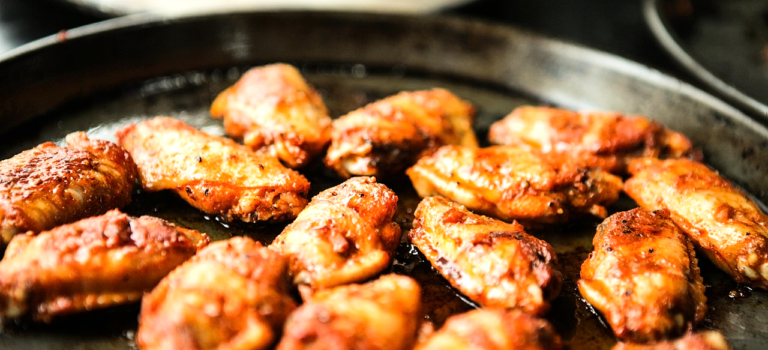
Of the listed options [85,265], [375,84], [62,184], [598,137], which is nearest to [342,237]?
[85,265]

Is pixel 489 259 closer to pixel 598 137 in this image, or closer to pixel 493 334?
pixel 493 334

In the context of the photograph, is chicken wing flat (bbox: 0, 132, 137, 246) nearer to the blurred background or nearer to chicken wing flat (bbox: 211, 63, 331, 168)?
chicken wing flat (bbox: 211, 63, 331, 168)

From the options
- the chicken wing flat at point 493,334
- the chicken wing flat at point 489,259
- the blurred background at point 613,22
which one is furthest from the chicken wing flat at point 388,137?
the blurred background at point 613,22

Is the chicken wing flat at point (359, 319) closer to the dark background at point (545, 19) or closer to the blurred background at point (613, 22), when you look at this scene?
the blurred background at point (613, 22)

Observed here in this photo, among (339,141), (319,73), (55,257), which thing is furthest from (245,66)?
(55,257)

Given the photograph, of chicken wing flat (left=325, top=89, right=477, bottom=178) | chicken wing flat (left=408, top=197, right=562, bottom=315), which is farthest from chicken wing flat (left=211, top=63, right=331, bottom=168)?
chicken wing flat (left=408, top=197, right=562, bottom=315)

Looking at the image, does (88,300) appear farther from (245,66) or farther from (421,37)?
(421,37)

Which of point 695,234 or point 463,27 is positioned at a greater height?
point 463,27
